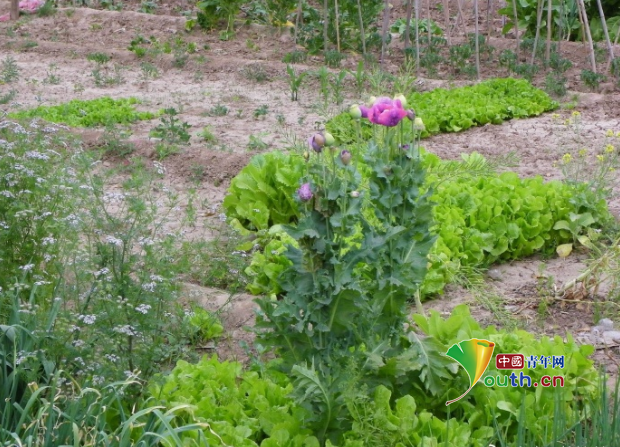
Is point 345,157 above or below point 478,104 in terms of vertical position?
above

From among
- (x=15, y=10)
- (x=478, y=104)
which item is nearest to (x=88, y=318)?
(x=478, y=104)

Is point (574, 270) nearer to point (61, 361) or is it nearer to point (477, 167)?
point (477, 167)

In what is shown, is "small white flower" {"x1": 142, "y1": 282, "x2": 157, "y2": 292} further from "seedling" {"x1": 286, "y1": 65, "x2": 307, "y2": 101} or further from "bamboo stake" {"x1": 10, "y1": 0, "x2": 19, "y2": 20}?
"bamboo stake" {"x1": 10, "y1": 0, "x2": 19, "y2": 20}

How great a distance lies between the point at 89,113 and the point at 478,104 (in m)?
3.65

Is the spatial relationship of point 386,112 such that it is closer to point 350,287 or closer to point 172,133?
point 350,287

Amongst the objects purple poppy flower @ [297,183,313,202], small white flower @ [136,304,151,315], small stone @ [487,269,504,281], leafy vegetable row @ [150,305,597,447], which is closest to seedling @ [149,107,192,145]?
small stone @ [487,269,504,281]

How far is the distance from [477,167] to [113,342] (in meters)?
2.35

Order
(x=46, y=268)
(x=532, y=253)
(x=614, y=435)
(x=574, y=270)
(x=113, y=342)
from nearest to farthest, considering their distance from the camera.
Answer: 1. (x=614, y=435)
2. (x=113, y=342)
3. (x=46, y=268)
4. (x=574, y=270)
5. (x=532, y=253)

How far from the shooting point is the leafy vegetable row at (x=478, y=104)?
7809 millimetres

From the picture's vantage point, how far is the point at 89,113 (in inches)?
323

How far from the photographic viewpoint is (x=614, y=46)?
11.5 metres

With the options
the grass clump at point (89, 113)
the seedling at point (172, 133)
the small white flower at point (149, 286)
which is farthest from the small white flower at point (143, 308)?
the grass clump at point (89, 113)

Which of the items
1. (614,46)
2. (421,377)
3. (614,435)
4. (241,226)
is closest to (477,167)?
(241,226)

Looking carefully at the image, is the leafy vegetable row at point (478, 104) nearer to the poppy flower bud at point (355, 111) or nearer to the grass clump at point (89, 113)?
the grass clump at point (89, 113)
